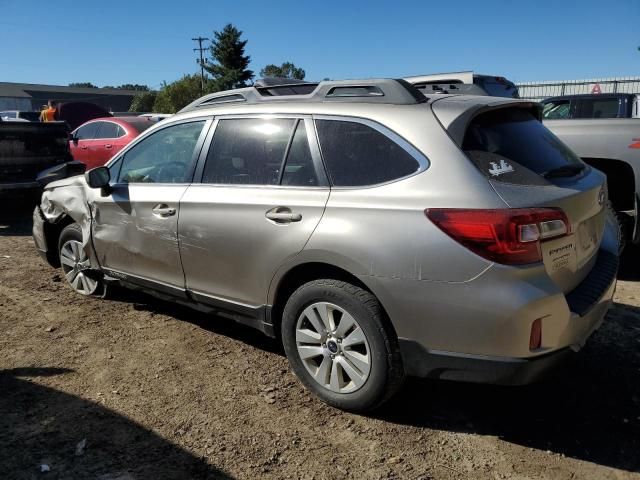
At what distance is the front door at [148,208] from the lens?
12.7 ft

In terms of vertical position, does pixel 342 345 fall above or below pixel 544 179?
below

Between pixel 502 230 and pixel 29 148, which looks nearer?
pixel 502 230

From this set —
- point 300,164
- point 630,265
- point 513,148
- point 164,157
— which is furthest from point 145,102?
point 513,148

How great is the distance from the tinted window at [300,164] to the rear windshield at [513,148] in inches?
35.4

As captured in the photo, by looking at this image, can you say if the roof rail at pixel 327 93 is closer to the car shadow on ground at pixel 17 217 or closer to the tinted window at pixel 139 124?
the car shadow on ground at pixel 17 217

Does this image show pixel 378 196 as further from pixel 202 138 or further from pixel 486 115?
pixel 202 138

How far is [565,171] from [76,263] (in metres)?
4.17

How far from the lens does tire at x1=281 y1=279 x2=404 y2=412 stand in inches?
111

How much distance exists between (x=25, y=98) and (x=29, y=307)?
7182 centimetres

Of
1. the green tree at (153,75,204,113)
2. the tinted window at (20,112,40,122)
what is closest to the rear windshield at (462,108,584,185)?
the tinted window at (20,112,40,122)

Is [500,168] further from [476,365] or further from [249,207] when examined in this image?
[249,207]

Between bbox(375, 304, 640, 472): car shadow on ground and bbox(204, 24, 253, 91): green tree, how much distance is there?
2262 inches

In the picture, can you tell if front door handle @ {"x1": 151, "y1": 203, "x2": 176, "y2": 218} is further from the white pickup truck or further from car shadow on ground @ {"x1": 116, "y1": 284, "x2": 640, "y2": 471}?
the white pickup truck

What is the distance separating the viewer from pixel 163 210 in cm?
387
